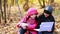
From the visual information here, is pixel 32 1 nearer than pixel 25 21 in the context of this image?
No

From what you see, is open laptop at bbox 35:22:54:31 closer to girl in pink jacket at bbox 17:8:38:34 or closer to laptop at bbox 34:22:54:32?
laptop at bbox 34:22:54:32

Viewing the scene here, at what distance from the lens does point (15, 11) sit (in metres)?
5.11

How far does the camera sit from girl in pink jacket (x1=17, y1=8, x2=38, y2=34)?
11.2 feet

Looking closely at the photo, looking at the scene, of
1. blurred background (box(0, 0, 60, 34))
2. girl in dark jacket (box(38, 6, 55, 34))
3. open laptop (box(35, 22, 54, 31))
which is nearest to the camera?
open laptop (box(35, 22, 54, 31))

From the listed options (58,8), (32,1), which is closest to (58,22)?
(58,8)

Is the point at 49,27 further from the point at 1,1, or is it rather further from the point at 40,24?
the point at 1,1

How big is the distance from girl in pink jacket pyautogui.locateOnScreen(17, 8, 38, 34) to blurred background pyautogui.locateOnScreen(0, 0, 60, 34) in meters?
1.57

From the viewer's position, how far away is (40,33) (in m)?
3.36

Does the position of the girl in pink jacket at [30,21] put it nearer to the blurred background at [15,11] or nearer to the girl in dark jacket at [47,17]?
the girl in dark jacket at [47,17]

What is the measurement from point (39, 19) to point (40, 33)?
27 centimetres

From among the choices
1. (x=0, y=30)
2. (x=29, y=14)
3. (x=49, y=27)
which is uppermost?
(x=29, y=14)

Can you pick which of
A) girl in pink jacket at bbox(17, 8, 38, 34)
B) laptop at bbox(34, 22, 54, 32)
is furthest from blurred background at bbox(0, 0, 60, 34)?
laptop at bbox(34, 22, 54, 32)

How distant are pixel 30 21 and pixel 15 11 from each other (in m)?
1.67

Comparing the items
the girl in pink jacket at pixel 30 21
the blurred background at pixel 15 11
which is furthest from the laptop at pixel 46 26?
the blurred background at pixel 15 11
